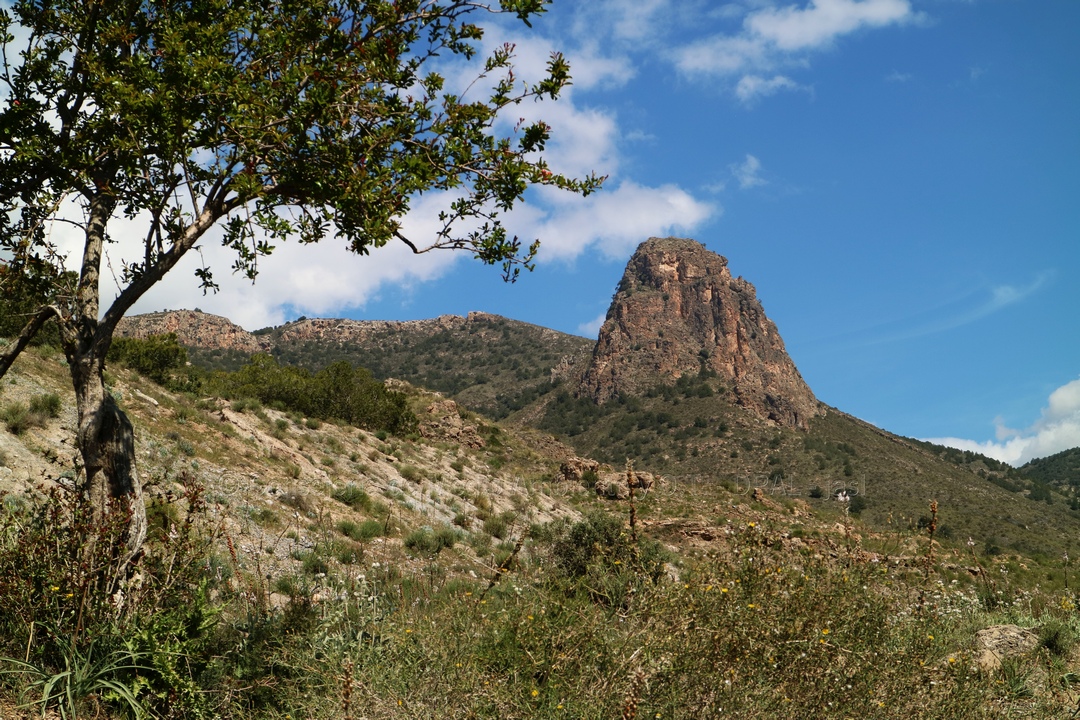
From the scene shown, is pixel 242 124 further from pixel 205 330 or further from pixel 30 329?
pixel 205 330

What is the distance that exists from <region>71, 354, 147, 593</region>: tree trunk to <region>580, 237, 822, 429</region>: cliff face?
334 ft

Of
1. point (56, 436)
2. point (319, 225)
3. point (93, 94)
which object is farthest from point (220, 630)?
point (56, 436)

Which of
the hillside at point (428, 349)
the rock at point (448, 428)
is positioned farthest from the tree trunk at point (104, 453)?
the hillside at point (428, 349)

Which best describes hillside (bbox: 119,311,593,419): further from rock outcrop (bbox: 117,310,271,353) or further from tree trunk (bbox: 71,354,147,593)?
tree trunk (bbox: 71,354,147,593)

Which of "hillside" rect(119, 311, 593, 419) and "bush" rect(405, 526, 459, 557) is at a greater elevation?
"hillside" rect(119, 311, 593, 419)

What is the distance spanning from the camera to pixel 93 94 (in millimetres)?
6352

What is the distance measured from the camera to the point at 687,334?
126062 millimetres

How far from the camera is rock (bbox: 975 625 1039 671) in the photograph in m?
7.05

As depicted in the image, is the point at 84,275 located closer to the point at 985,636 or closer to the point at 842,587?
the point at 842,587

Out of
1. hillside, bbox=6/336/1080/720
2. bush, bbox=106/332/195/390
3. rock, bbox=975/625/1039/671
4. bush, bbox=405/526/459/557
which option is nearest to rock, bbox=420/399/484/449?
bush, bbox=106/332/195/390

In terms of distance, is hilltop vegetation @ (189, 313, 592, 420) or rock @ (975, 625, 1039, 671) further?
hilltop vegetation @ (189, 313, 592, 420)

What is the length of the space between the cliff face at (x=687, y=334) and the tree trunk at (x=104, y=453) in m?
102

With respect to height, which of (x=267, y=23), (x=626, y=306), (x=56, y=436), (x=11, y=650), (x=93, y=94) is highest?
(x=626, y=306)

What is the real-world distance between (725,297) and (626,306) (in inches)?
747
